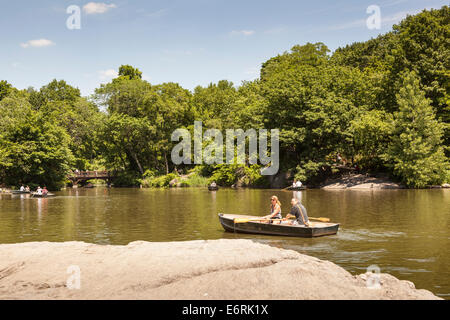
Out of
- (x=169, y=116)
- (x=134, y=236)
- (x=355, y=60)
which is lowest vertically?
(x=134, y=236)

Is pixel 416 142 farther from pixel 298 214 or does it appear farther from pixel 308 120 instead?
pixel 298 214

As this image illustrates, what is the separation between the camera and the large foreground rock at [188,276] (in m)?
8.30

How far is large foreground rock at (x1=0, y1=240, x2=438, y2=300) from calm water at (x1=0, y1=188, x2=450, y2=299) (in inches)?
99.0

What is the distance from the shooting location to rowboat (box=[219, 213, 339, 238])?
1693 centimetres

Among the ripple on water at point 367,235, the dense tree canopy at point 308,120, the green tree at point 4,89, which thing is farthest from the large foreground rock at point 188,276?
the green tree at point 4,89

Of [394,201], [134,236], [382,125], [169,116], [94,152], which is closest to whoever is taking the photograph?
[134,236]

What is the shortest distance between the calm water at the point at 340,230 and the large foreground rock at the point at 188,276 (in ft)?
8.25

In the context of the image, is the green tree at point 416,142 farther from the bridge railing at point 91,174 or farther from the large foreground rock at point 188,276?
the bridge railing at point 91,174

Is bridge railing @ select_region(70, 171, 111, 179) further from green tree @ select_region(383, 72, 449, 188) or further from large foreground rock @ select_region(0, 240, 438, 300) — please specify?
large foreground rock @ select_region(0, 240, 438, 300)
